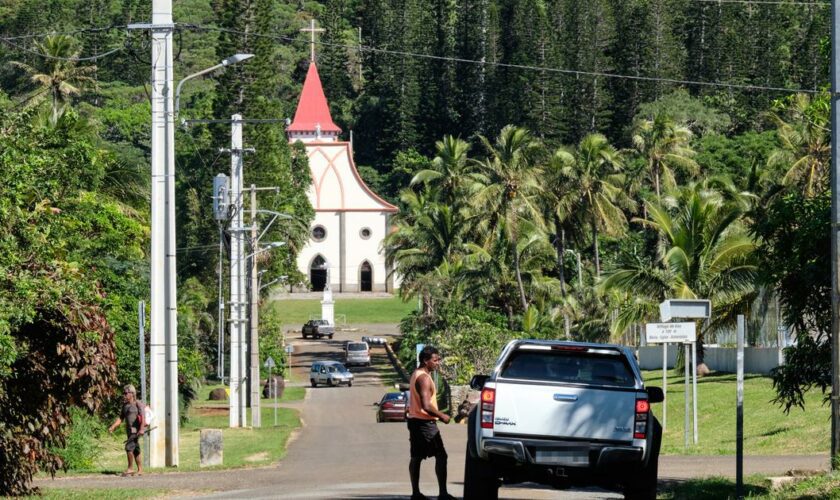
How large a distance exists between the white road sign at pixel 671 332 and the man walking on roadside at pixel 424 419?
32.6ft

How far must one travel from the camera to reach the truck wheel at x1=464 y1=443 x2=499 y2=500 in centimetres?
1303

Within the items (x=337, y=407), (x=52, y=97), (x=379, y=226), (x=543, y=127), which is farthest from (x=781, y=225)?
(x=543, y=127)

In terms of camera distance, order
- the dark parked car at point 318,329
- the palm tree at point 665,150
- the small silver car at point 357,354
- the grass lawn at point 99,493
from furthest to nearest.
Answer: the dark parked car at point 318,329 < the palm tree at point 665,150 < the small silver car at point 357,354 < the grass lawn at point 99,493

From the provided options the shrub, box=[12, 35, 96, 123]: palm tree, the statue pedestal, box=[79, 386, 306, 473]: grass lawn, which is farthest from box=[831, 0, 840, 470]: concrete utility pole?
the statue pedestal

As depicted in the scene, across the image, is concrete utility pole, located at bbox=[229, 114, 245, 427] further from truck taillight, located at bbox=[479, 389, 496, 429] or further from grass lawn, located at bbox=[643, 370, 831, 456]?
truck taillight, located at bbox=[479, 389, 496, 429]

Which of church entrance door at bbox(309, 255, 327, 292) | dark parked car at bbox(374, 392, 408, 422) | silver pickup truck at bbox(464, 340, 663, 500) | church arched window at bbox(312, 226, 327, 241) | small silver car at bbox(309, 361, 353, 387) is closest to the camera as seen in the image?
silver pickup truck at bbox(464, 340, 663, 500)

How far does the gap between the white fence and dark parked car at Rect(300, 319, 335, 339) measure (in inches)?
1155

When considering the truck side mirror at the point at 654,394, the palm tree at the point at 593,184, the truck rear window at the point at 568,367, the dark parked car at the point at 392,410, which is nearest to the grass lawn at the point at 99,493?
the truck rear window at the point at 568,367

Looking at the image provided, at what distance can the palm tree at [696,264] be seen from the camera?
38.1m

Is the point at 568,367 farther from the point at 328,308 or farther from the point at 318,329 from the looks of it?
the point at 328,308

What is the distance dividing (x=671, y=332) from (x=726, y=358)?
18746mm

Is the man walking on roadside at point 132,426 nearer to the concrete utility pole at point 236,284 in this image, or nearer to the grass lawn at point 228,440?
the grass lawn at point 228,440

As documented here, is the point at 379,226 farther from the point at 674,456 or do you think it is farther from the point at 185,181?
the point at 674,456

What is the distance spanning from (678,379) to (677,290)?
3.60m
